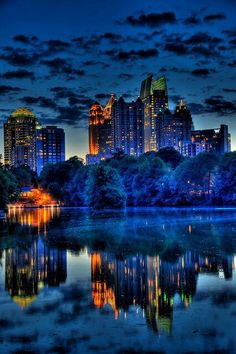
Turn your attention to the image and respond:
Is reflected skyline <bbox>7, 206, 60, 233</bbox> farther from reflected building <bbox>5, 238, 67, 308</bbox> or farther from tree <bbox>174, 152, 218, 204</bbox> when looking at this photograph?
tree <bbox>174, 152, 218, 204</bbox>

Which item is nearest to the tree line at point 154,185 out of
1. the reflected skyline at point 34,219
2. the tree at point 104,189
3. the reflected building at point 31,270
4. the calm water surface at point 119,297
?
the tree at point 104,189

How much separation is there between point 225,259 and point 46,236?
18.1 metres

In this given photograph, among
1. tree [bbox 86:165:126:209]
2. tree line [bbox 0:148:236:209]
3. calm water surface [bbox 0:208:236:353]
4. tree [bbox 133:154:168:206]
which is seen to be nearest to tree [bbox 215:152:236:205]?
tree line [bbox 0:148:236:209]

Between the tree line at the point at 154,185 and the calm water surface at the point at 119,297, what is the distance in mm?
52346

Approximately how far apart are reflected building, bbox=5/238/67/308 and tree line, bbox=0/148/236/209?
49.7 m

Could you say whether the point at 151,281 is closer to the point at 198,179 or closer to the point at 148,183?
the point at 198,179

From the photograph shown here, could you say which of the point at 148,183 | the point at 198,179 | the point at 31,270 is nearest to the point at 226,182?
the point at 198,179

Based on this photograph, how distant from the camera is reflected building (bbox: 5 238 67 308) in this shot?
20641 millimetres

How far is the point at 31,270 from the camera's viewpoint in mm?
25797

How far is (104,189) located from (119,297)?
234 ft

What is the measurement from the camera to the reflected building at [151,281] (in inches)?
696

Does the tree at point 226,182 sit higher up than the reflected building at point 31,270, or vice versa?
the tree at point 226,182

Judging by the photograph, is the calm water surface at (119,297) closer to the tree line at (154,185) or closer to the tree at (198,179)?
the tree line at (154,185)

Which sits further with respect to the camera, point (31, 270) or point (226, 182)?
point (226, 182)
